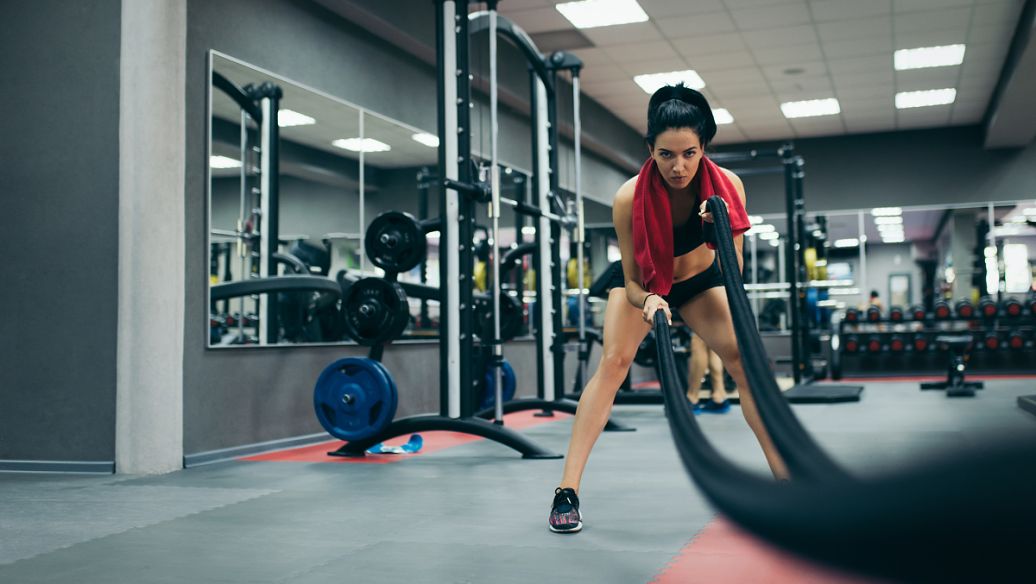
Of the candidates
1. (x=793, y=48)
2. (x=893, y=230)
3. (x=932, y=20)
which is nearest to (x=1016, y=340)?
(x=932, y=20)

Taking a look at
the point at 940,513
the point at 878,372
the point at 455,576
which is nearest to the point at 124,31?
the point at 455,576

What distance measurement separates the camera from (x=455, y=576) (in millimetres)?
1863

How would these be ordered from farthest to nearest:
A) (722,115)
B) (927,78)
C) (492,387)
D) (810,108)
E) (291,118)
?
(722,115) < (810,108) < (927,78) < (492,387) < (291,118)

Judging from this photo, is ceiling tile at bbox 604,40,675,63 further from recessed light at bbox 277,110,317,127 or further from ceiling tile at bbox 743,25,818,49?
recessed light at bbox 277,110,317,127

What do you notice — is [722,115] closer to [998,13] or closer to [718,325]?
[998,13]

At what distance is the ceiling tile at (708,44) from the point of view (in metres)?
7.78

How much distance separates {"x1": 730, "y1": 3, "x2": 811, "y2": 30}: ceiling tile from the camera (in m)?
7.09

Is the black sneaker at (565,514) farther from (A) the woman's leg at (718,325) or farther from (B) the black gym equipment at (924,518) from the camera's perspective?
(B) the black gym equipment at (924,518)

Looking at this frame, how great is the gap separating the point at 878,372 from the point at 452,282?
9138 mm

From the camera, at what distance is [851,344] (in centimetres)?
1124

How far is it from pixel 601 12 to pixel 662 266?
17.7 ft

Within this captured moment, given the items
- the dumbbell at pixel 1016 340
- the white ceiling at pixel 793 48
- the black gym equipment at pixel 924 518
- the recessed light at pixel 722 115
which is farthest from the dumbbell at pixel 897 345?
the black gym equipment at pixel 924 518

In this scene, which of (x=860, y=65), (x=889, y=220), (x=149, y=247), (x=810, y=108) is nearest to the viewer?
(x=149, y=247)

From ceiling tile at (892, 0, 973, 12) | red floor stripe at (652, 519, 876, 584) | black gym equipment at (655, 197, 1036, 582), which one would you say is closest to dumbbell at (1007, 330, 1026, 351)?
ceiling tile at (892, 0, 973, 12)
